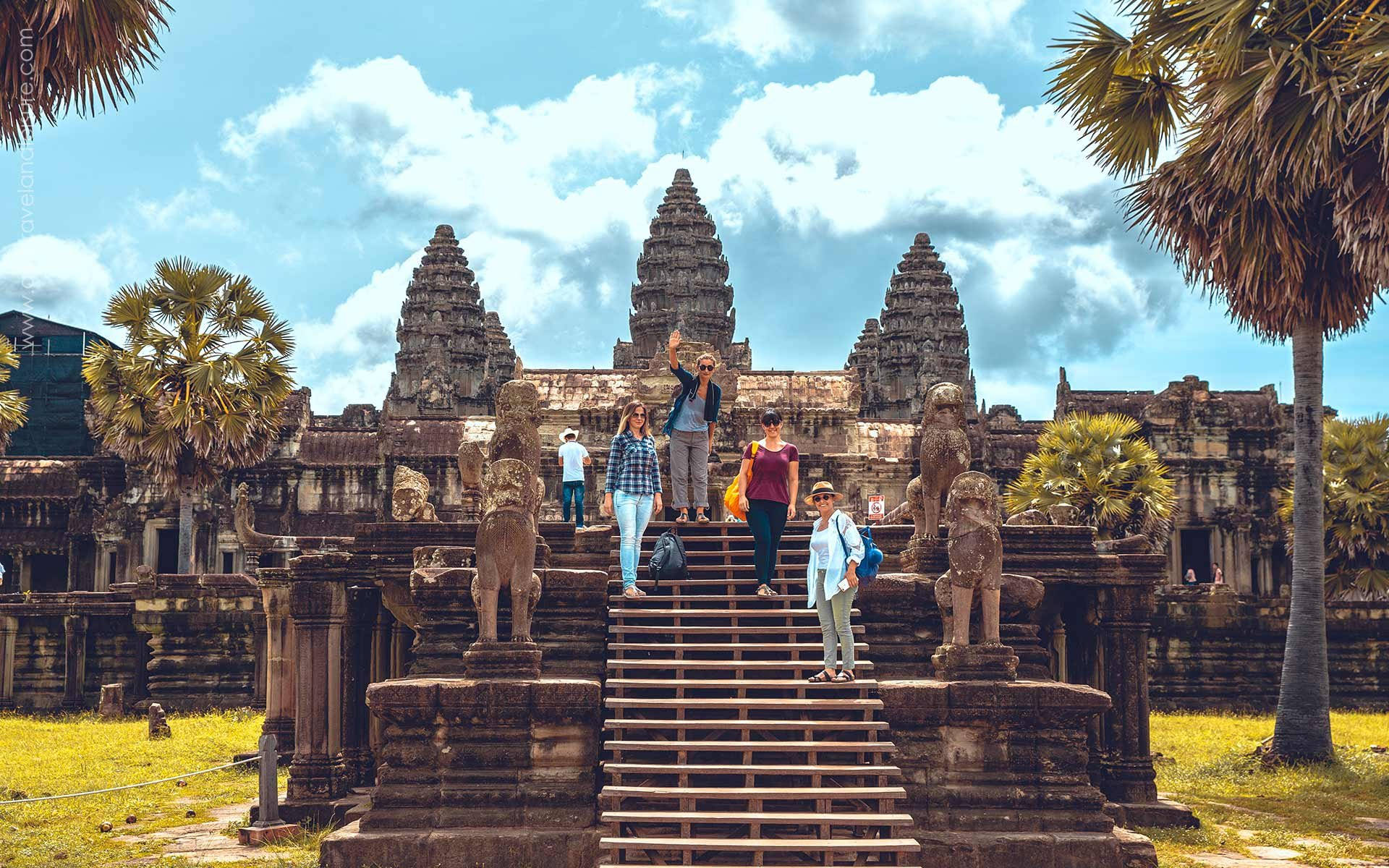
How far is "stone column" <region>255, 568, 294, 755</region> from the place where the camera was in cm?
1448

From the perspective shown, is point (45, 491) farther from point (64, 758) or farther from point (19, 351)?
point (64, 758)

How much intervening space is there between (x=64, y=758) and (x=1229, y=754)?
15151 millimetres

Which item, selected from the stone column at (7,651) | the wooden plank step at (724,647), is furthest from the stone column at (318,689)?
the stone column at (7,651)

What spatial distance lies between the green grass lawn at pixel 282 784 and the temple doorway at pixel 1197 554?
13800 millimetres

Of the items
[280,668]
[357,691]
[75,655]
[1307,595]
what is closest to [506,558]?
[357,691]

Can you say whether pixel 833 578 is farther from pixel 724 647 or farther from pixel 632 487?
pixel 632 487

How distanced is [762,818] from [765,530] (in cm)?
270

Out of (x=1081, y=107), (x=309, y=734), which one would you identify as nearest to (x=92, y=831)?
(x=309, y=734)

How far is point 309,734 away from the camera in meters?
12.6

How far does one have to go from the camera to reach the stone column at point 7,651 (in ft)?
85.9

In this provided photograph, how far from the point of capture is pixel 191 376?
25.9 meters

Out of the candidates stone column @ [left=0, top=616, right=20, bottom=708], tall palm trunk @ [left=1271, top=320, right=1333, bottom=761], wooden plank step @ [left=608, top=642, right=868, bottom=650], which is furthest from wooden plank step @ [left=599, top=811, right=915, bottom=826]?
stone column @ [left=0, top=616, right=20, bottom=708]

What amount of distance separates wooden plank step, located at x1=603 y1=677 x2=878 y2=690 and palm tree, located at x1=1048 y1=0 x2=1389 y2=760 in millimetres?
5881

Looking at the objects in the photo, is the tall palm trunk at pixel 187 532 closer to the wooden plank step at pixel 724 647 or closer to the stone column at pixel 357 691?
the stone column at pixel 357 691
